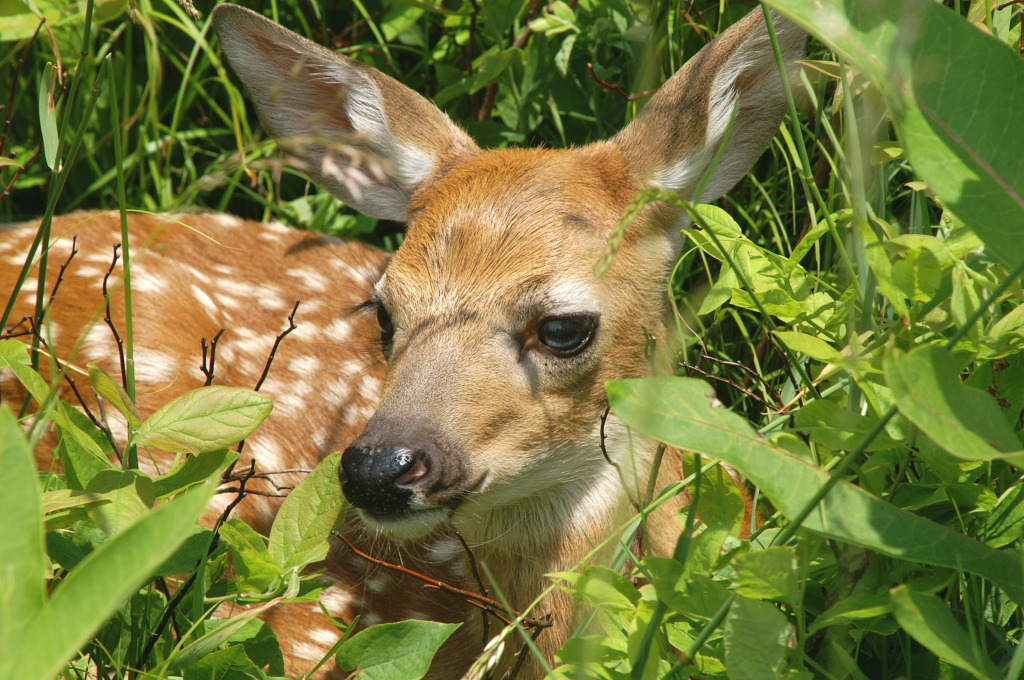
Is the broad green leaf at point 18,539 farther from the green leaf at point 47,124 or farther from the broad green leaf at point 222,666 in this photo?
the green leaf at point 47,124

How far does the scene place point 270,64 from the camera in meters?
2.76

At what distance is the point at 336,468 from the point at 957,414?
3.53 feet

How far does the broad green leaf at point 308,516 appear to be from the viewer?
1760 millimetres

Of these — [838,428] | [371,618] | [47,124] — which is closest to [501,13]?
[47,124]

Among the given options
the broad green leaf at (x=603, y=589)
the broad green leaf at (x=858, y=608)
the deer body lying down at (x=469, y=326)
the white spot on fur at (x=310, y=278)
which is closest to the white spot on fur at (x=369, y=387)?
the deer body lying down at (x=469, y=326)

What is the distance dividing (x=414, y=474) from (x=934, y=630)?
1004 mm

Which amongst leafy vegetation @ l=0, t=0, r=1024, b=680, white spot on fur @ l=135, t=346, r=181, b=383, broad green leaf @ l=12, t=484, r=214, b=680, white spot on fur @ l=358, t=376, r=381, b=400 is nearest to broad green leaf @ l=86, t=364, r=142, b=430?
leafy vegetation @ l=0, t=0, r=1024, b=680

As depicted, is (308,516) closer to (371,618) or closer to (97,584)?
(97,584)

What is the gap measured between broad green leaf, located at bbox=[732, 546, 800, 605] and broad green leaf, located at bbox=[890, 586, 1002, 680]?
0.14m

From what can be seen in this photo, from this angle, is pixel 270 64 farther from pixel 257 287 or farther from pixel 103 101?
pixel 103 101

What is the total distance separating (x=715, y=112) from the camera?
2488 mm

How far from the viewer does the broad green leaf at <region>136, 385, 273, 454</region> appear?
1646 mm

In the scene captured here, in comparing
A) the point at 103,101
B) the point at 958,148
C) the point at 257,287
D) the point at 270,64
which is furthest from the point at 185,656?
the point at 103,101

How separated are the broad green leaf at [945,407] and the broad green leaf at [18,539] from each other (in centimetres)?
101
